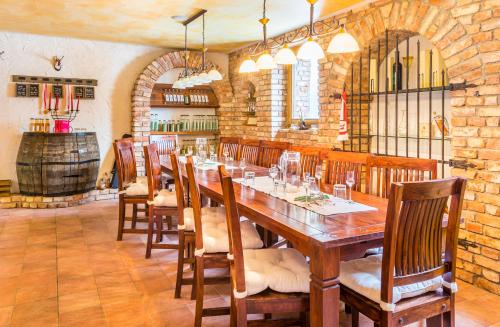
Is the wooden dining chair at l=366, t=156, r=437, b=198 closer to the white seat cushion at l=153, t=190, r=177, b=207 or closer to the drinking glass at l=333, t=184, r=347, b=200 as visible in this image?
the drinking glass at l=333, t=184, r=347, b=200

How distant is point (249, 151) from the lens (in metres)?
4.64

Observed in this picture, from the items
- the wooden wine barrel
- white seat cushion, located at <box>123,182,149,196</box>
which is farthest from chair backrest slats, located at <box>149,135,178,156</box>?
white seat cushion, located at <box>123,182,149,196</box>

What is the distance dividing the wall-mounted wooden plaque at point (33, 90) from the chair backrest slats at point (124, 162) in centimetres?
233

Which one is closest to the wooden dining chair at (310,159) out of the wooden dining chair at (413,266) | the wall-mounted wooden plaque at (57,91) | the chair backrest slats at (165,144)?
the wooden dining chair at (413,266)

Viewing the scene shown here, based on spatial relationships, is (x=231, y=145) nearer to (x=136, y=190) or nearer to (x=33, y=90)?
(x=136, y=190)

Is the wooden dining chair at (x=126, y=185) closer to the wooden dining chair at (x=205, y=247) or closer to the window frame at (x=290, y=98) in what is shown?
the wooden dining chair at (x=205, y=247)

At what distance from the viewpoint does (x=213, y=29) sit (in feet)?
17.2

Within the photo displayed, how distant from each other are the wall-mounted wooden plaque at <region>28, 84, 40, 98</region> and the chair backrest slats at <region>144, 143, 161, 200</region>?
A: 9.97 feet

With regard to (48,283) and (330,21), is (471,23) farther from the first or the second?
(48,283)

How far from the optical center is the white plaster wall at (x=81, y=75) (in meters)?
5.54

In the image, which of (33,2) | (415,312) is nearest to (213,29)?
(33,2)

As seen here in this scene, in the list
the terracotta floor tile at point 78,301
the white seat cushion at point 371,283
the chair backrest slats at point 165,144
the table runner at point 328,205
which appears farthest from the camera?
the chair backrest slats at point 165,144

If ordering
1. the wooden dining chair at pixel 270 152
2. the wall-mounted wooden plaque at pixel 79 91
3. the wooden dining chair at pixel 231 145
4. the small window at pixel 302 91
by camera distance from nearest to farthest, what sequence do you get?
the wooden dining chair at pixel 270 152, the wooden dining chair at pixel 231 145, the small window at pixel 302 91, the wall-mounted wooden plaque at pixel 79 91

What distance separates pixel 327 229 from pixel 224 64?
5.60 meters
